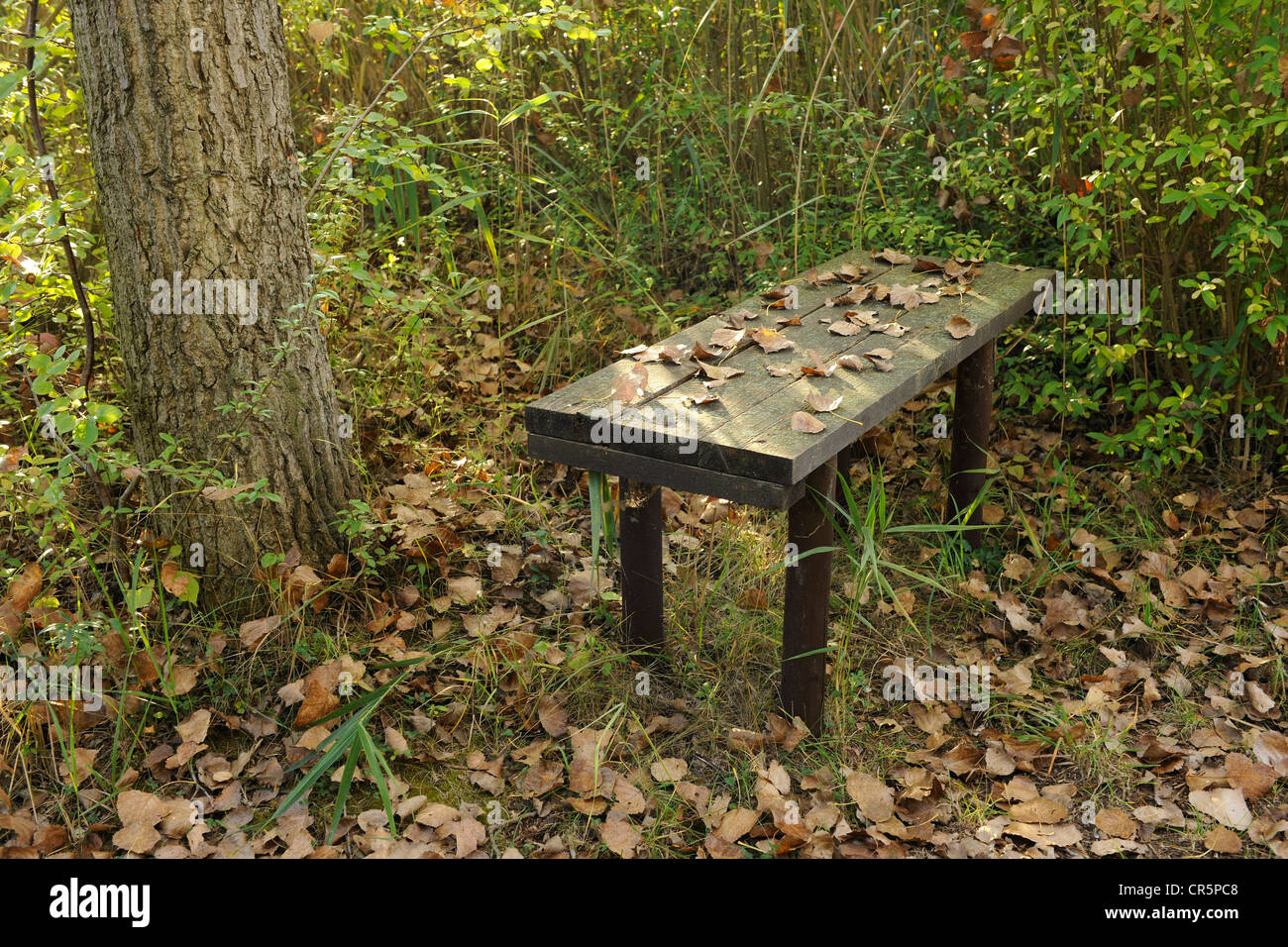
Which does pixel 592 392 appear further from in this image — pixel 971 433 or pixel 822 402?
pixel 971 433

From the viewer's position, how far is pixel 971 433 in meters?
3.25

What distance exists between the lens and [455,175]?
405 centimetres

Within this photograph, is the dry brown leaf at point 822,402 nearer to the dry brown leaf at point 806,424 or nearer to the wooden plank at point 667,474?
the dry brown leaf at point 806,424

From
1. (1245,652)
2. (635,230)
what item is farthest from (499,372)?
(1245,652)

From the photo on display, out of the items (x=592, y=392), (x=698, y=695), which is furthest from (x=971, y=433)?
(x=592, y=392)

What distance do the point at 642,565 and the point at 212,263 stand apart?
1.19 metres

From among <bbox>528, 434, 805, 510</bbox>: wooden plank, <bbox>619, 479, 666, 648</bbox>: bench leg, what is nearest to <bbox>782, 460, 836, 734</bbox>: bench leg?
<bbox>528, 434, 805, 510</bbox>: wooden plank

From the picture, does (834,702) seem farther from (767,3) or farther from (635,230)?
(767,3)

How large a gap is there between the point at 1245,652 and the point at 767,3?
265 cm

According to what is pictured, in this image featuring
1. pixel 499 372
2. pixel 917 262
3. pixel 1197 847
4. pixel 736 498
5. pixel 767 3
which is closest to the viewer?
pixel 736 498

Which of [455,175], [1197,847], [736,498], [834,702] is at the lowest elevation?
[1197,847]

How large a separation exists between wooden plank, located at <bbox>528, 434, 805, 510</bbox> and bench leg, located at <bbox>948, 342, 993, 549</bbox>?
3.89ft

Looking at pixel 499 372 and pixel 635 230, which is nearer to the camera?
pixel 499 372

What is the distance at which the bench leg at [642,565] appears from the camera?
8.44 ft
